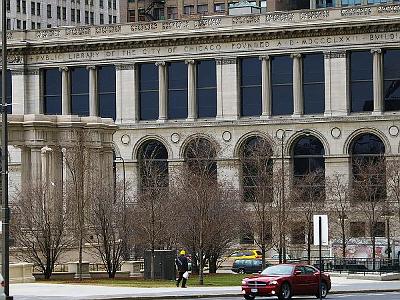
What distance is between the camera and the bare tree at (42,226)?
76938 mm

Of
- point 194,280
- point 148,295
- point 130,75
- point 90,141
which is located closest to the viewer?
point 148,295

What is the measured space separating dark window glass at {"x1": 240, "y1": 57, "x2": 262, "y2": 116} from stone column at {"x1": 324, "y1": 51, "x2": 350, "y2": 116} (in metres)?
6.05

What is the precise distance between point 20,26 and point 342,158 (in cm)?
7048

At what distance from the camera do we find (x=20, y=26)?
599ft

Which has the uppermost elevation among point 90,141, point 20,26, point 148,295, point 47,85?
point 20,26

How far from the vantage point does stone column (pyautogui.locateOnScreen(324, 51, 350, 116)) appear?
123m

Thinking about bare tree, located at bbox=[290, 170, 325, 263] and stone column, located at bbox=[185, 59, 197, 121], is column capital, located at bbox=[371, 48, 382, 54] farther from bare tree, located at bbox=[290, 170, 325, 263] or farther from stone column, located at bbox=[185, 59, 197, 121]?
stone column, located at bbox=[185, 59, 197, 121]

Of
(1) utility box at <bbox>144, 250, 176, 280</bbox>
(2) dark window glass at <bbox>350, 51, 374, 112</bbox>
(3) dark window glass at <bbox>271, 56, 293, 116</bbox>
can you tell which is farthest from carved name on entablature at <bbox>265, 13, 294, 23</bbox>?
(1) utility box at <bbox>144, 250, 176, 280</bbox>

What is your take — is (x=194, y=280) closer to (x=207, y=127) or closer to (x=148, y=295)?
(x=148, y=295)

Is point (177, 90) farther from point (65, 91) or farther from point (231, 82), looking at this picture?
point (65, 91)

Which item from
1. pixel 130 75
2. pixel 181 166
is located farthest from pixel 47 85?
pixel 181 166

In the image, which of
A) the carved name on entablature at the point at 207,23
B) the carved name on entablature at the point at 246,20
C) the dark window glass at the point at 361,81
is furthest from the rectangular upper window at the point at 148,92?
the dark window glass at the point at 361,81

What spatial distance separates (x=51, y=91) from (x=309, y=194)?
102 ft

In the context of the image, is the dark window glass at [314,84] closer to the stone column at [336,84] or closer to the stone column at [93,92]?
the stone column at [336,84]
